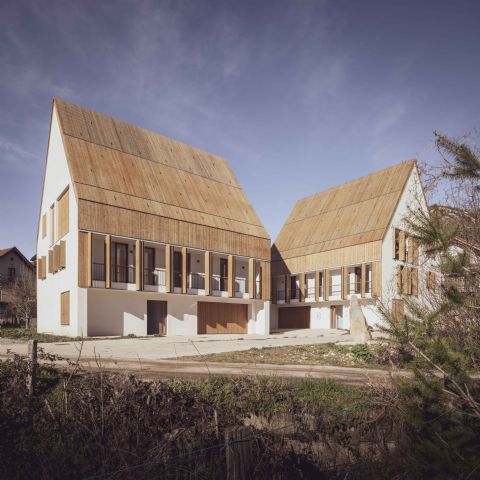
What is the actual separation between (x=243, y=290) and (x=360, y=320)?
13.0m

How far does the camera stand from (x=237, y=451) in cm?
415

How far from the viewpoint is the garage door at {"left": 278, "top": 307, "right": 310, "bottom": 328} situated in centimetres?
3831

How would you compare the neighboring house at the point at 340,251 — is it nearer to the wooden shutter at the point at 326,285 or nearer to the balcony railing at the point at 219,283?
the wooden shutter at the point at 326,285

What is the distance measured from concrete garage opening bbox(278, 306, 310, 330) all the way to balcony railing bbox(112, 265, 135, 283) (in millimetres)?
16475

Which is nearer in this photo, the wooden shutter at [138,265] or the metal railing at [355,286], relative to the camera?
the wooden shutter at [138,265]

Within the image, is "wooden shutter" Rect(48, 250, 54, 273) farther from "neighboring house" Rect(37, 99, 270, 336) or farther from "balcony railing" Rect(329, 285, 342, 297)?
"balcony railing" Rect(329, 285, 342, 297)

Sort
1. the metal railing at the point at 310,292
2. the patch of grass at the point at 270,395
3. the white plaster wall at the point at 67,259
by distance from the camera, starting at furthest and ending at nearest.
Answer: the metal railing at the point at 310,292
the white plaster wall at the point at 67,259
the patch of grass at the point at 270,395

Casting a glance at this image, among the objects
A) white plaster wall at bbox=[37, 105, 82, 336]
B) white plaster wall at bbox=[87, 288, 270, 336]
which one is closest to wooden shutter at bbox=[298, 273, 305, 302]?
white plaster wall at bbox=[87, 288, 270, 336]

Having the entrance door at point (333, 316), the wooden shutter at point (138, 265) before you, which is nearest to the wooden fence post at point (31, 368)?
the wooden shutter at point (138, 265)

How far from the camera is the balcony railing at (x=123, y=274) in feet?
83.0

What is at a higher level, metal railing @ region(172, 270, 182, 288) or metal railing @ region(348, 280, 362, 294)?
metal railing @ region(172, 270, 182, 288)

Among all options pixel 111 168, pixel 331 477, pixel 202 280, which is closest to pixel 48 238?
pixel 111 168

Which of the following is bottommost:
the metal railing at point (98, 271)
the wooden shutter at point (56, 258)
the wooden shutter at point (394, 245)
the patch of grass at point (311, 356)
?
the patch of grass at point (311, 356)

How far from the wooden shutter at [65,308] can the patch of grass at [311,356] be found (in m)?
11.8
